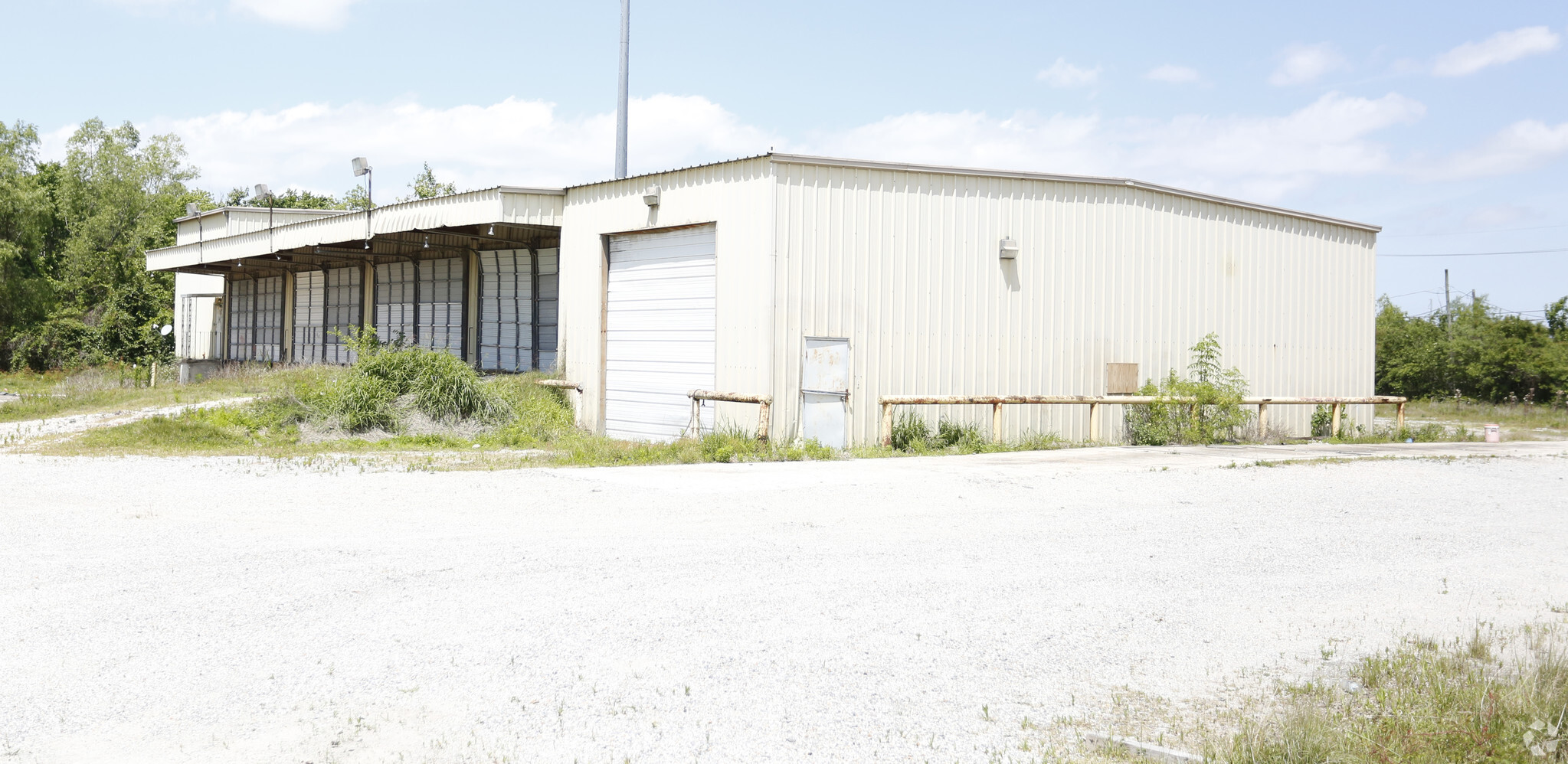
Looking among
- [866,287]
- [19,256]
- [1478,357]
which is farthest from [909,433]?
[19,256]

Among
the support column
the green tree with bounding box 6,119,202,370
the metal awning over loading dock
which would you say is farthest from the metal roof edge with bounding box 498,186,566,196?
→ the green tree with bounding box 6,119,202,370

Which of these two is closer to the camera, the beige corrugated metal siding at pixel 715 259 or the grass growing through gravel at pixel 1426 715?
the grass growing through gravel at pixel 1426 715

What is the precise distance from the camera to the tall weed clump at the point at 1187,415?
704 inches

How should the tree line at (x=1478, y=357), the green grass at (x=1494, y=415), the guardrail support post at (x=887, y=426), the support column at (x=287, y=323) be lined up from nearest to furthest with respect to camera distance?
the guardrail support post at (x=887, y=426)
the green grass at (x=1494, y=415)
the support column at (x=287, y=323)
the tree line at (x=1478, y=357)

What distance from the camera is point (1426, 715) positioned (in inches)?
181

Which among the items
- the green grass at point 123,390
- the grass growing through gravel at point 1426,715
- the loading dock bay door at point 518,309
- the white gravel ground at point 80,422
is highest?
the loading dock bay door at point 518,309

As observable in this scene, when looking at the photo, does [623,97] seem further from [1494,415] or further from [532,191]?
[1494,415]

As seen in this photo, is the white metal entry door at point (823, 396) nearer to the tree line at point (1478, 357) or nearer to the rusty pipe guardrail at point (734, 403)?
the rusty pipe guardrail at point (734, 403)

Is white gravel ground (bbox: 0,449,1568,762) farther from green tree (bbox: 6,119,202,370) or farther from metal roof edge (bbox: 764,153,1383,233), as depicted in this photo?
green tree (bbox: 6,119,202,370)

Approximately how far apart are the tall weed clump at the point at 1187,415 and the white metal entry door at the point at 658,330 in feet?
23.0

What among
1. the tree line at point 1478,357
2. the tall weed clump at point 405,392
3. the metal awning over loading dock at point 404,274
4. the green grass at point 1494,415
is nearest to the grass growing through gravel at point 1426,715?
the tall weed clump at point 405,392

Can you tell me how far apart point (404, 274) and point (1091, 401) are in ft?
54.7

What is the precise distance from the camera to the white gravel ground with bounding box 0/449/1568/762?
4.43 m

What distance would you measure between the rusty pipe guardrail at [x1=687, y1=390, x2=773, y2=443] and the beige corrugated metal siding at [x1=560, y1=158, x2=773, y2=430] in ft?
0.81
